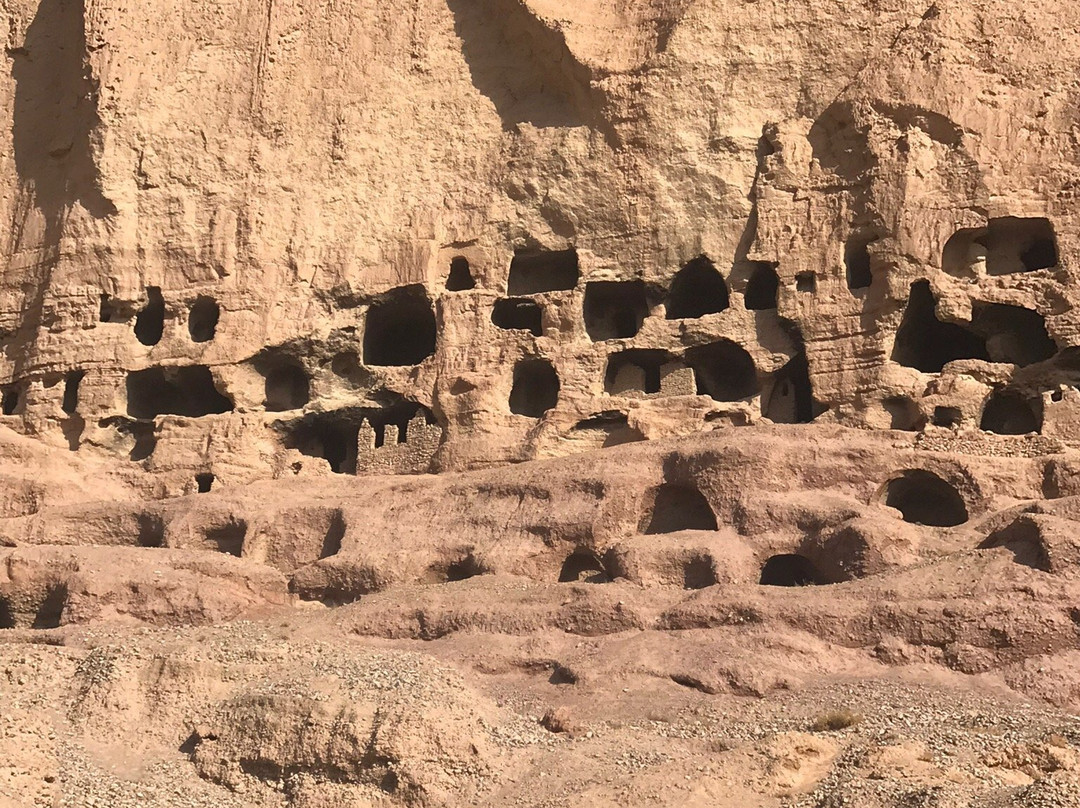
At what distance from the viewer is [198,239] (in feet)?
114

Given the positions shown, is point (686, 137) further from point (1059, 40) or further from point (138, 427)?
point (138, 427)

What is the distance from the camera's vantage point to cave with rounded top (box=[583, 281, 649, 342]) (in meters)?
33.5

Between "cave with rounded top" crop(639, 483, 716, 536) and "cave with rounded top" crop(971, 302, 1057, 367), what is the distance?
23.1ft

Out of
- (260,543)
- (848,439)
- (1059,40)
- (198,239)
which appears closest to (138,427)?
(198,239)

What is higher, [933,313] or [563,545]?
[933,313]

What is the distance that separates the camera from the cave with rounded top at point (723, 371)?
106 feet

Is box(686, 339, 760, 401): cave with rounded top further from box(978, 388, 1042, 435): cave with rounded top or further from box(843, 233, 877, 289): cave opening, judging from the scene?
box(978, 388, 1042, 435): cave with rounded top

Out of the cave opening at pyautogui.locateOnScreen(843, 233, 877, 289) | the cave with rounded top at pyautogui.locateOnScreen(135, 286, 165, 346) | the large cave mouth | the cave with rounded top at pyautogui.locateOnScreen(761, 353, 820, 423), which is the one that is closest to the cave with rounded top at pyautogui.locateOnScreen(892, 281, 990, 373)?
the cave opening at pyautogui.locateOnScreen(843, 233, 877, 289)

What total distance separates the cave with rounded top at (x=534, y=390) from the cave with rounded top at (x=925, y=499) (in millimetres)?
8010

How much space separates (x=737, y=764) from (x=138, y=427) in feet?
65.0

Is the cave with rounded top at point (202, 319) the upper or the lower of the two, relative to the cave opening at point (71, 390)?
upper

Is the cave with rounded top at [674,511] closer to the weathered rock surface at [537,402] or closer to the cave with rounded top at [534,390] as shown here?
the weathered rock surface at [537,402]

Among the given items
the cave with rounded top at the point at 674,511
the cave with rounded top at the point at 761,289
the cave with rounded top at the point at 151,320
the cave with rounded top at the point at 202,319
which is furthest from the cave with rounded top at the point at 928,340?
the cave with rounded top at the point at 151,320

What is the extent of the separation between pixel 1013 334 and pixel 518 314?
31.9ft
